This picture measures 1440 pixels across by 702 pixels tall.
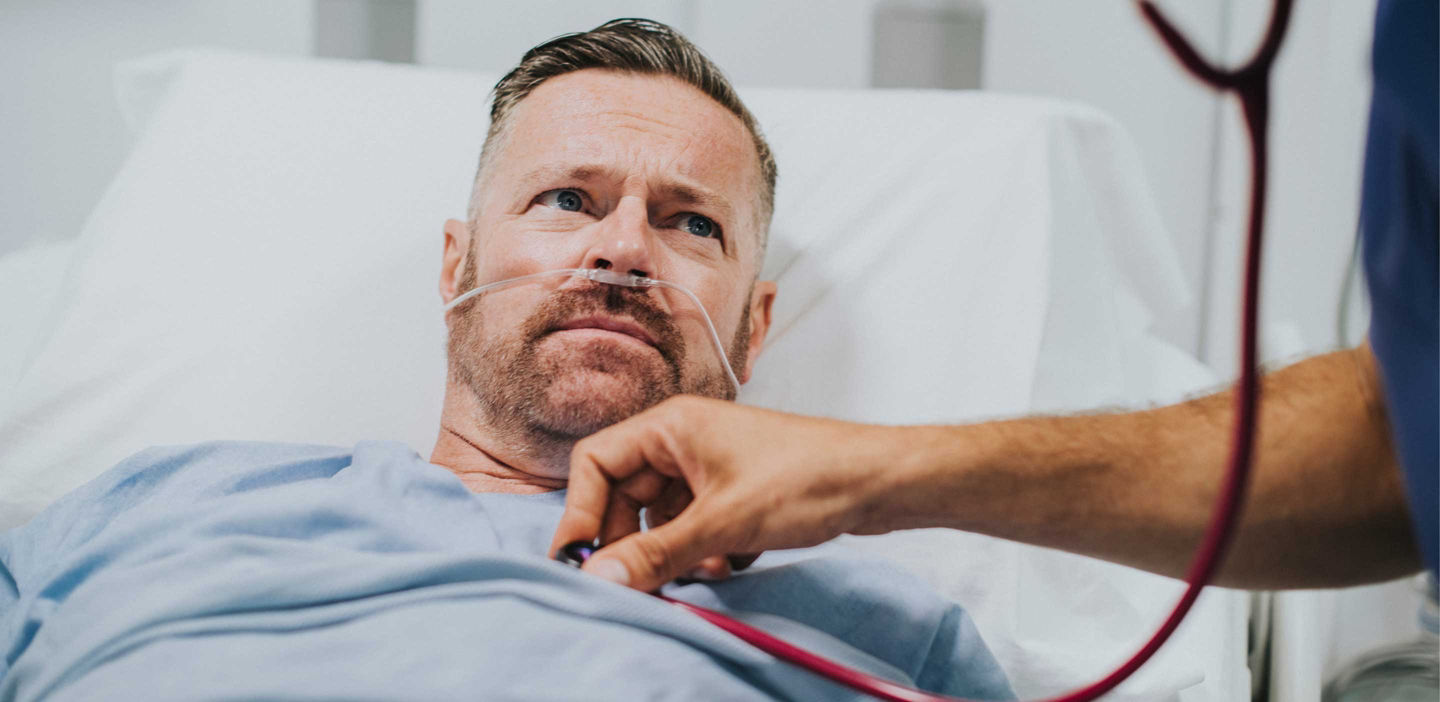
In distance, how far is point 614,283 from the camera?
3.95 feet

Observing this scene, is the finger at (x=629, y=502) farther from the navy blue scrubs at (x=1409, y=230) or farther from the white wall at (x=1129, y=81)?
the white wall at (x=1129, y=81)

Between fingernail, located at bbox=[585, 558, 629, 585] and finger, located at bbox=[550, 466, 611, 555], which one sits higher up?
finger, located at bbox=[550, 466, 611, 555]

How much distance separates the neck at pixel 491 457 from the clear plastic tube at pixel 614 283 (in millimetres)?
127

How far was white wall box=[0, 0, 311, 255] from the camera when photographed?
6.48ft

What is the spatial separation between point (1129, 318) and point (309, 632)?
4.31ft

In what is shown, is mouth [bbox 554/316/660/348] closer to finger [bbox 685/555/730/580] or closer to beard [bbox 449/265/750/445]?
beard [bbox 449/265/750/445]

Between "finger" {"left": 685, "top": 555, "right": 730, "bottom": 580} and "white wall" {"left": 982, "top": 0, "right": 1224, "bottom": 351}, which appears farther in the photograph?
"white wall" {"left": 982, "top": 0, "right": 1224, "bottom": 351}

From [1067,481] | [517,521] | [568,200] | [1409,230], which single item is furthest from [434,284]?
[1409,230]

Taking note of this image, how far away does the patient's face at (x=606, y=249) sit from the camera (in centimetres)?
120

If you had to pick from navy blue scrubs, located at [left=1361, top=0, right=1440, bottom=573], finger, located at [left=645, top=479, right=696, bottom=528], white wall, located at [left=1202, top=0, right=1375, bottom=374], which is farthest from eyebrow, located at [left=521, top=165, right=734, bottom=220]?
white wall, located at [left=1202, top=0, right=1375, bottom=374]

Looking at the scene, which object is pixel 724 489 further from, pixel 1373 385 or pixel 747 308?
pixel 747 308

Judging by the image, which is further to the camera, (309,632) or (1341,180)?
(1341,180)

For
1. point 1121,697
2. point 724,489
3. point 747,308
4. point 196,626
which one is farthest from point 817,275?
point 196,626

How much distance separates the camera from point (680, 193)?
4.21ft
